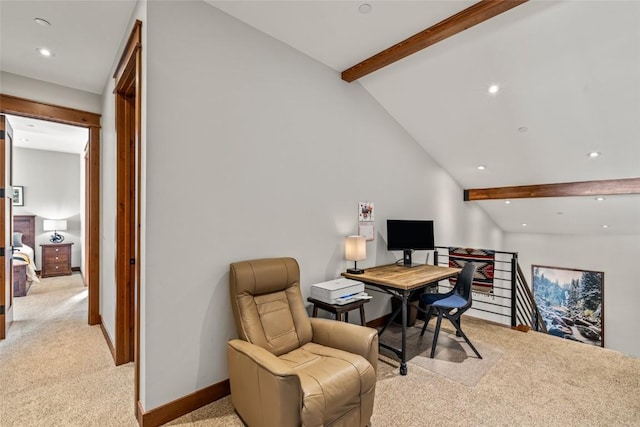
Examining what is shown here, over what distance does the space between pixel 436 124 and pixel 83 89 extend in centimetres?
451

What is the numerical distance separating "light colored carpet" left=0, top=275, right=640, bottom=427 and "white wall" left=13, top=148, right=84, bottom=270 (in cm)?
438

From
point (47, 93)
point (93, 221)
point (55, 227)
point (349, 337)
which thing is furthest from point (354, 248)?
point (55, 227)

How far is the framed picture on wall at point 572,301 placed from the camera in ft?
20.9

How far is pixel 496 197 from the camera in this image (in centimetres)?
534

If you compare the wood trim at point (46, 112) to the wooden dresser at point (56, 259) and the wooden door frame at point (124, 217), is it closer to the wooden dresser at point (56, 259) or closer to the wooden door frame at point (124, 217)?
the wooden door frame at point (124, 217)

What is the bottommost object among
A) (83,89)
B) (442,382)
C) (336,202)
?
(442,382)

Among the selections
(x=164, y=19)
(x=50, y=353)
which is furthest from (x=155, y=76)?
(x=50, y=353)

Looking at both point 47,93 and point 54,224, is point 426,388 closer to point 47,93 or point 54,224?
point 47,93

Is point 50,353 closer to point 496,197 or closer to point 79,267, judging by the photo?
point 79,267

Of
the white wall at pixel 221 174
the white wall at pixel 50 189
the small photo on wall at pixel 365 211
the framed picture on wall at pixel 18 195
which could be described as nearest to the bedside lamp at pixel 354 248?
the white wall at pixel 221 174

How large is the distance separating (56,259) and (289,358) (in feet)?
23.0

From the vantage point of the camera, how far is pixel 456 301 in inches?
123

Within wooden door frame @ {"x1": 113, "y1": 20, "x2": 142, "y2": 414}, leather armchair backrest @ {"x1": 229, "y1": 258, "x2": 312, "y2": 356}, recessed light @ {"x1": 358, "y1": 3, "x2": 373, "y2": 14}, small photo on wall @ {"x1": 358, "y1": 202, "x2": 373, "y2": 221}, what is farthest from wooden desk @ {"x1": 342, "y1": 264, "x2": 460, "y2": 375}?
recessed light @ {"x1": 358, "y1": 3, "x2": 373, "y2": 14}

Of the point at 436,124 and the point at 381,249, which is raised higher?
the point at 436,124
